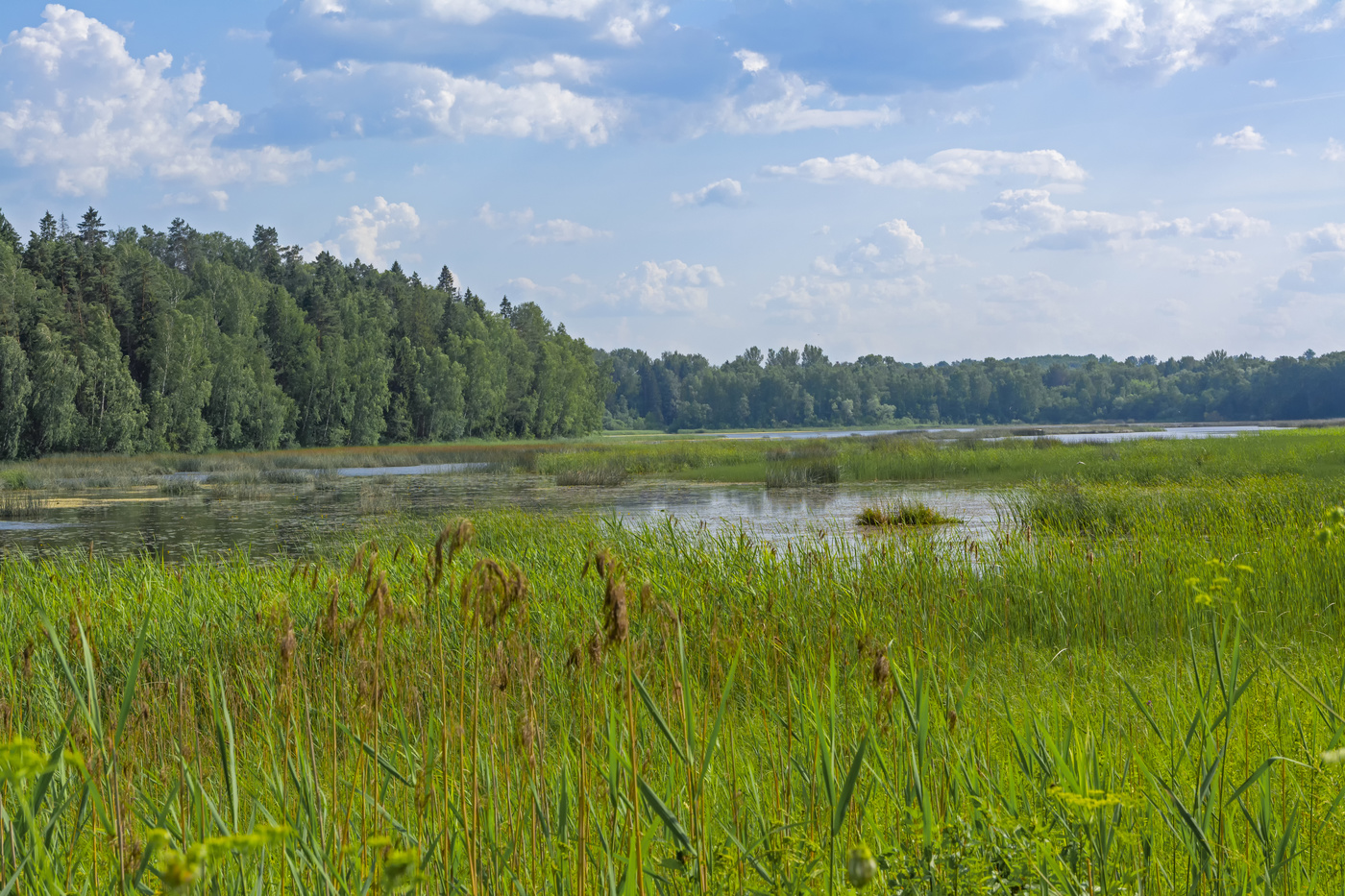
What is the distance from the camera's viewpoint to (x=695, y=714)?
397 cm

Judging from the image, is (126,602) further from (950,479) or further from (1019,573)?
(950,479)

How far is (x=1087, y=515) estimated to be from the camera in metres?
15.3

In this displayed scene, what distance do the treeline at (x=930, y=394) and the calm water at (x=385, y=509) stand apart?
10937cm

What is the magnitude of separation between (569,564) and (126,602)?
388cm

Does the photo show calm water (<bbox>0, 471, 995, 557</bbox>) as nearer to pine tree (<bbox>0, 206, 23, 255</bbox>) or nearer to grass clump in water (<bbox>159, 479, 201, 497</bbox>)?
grass clump in water (<bbox>159, 479, 201, 497</bbox>)

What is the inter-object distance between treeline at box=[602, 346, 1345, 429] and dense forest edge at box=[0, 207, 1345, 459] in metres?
0.47

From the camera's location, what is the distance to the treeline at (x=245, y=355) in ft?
153

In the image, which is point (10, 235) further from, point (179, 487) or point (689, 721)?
point (689, 721)

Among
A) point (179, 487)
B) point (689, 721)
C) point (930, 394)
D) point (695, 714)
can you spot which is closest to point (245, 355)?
point (179, 487)

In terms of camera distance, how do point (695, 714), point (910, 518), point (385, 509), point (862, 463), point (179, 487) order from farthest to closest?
point (179, 487) → point (862, 463) → point (385, 509) → point (910, 518) → point (695, 714)

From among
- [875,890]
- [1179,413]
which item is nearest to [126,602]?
[875,890]

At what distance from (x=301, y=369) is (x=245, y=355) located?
283 inches

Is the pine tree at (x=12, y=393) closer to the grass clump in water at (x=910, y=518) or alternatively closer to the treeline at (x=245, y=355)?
the treeline at (x=245, y=355)

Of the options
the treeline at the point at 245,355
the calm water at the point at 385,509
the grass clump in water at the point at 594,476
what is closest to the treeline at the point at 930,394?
the treeline at the point at 245,355
